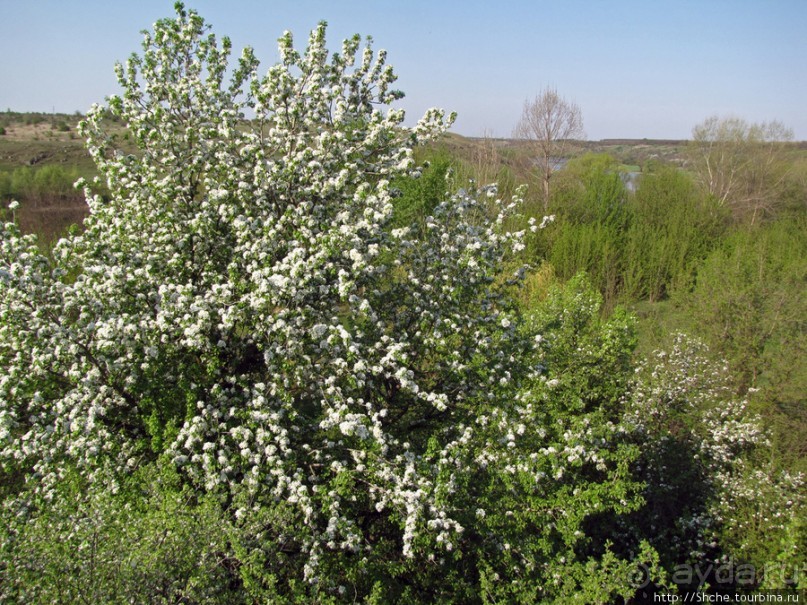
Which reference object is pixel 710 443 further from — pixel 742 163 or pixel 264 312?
pixel 742 163

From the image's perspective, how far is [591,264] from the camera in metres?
26.2

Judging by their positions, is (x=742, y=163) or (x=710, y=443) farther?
(x=742, y=163)

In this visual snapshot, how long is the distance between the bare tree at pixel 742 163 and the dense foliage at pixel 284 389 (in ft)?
118

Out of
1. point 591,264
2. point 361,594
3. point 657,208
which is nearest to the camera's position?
point 361,594

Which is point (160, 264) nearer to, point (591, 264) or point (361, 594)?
point (361, 594)

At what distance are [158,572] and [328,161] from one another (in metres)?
6.03

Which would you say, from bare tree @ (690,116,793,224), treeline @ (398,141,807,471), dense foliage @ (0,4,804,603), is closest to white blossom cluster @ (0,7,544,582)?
dense foliage @ (0,4,804,603)

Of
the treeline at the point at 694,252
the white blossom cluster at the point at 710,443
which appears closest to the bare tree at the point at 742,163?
the treeline at the point at 694,252

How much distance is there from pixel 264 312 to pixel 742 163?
45.3 m

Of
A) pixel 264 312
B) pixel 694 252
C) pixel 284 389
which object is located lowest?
pixel 694 252

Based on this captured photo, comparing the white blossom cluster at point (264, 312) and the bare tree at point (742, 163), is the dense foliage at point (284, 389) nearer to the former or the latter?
the white blossom cluster at point (264, 312)

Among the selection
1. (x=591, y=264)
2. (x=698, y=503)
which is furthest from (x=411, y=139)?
(x=591, y=264)

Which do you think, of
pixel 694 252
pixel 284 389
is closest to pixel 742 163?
pixel 694 252

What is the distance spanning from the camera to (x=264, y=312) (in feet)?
24.3
